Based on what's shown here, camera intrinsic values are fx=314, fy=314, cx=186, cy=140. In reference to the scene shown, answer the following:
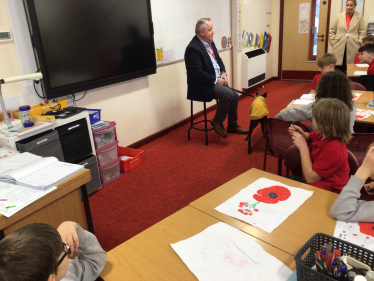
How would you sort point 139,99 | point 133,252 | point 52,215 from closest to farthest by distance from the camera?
point 133,252
point 52,215
point 139,99

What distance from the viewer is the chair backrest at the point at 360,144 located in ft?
6.64

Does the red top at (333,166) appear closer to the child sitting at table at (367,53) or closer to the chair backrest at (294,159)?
the chair backrest at (294,159)

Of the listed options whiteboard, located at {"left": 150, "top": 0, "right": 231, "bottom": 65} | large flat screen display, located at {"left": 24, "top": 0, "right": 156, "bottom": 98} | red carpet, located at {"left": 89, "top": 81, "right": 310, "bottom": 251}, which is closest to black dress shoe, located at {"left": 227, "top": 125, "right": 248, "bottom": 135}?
red carpet, located at {"left": 89, "top": 81, "right": 310, "bottom": 251}

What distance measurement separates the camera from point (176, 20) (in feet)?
13.7

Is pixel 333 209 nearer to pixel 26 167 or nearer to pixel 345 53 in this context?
pixel 26 167

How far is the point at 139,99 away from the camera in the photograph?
3.91 m

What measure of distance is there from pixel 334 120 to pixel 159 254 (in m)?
1.17

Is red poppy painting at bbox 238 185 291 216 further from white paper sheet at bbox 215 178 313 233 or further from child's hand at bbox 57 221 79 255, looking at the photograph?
child's hand at bbox 57 221 79 255

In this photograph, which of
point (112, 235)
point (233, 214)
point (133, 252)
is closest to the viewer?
point (133, 252)

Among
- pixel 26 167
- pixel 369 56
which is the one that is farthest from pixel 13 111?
pixel 369 56

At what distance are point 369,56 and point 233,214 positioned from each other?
371 cm

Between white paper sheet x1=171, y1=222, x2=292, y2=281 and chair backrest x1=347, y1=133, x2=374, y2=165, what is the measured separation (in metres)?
1.29

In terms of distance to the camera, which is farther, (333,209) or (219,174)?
(219,174)

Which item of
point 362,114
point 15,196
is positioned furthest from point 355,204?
point 362,114
